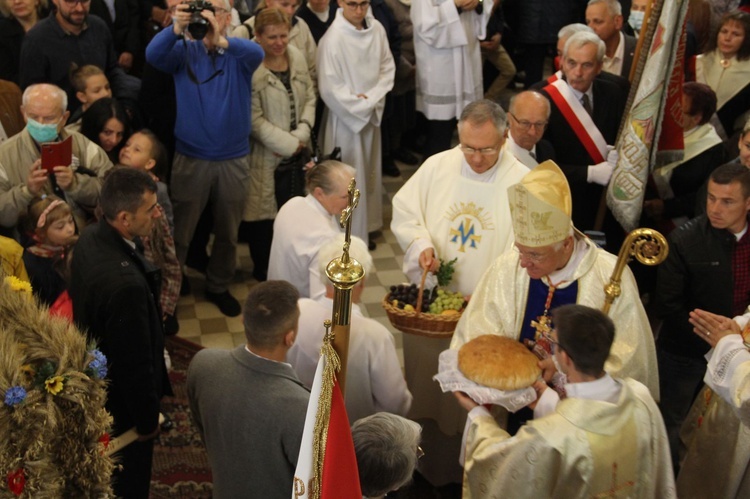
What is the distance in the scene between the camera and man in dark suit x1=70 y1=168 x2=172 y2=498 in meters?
3.49

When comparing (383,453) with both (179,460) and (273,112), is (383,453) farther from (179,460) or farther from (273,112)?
(273,112)

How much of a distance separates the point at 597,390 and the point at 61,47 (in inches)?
165

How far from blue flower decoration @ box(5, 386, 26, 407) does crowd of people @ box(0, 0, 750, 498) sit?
1.14 m

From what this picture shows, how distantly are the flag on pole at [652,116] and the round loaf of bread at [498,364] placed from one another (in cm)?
179

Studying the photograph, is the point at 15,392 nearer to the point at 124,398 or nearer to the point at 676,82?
the point at 124,398

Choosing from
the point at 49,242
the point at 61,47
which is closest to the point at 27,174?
the point at 49,242

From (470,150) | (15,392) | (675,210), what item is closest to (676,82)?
(675,210)

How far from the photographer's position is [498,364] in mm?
3348

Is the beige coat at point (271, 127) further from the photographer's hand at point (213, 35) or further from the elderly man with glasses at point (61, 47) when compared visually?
the elderly man with glasses at point (61, 47)

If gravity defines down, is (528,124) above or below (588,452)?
above

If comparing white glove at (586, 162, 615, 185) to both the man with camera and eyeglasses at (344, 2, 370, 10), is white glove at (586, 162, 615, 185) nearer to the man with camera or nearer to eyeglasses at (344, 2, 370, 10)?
eyeglasses at (344, 2, 370, 10)

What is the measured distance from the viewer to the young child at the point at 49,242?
14.0ft

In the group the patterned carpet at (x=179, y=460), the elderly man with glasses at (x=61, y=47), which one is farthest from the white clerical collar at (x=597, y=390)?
the elderly man with glasses at (x=61, y=47)

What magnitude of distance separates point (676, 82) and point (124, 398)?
3.34 meters
